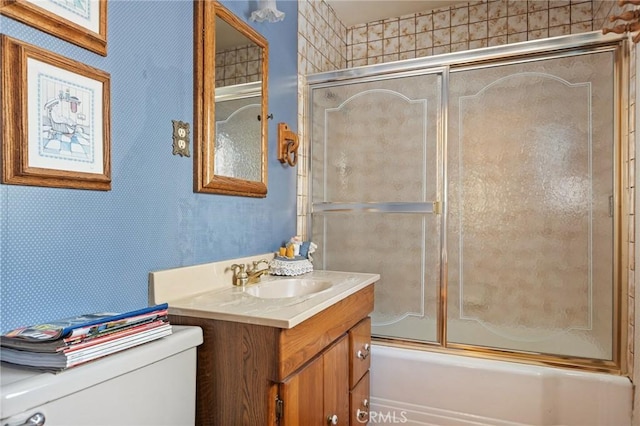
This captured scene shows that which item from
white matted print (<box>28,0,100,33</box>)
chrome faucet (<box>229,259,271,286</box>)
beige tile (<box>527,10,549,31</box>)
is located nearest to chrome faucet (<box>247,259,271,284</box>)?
chrome faucet (<box>229,259,271,286</box>)

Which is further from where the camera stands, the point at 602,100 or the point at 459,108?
the point at 459,108

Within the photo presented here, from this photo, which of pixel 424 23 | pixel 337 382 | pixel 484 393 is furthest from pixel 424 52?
pixel 337 382

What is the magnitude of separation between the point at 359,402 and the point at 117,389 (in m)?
1.20

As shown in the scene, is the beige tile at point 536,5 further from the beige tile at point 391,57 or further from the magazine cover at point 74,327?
the magazine cover at point 74,327

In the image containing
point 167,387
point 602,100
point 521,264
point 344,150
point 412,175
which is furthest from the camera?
point 344,150

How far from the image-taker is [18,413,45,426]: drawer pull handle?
697 millimetres

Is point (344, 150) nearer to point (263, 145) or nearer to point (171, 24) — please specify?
point (263, 145)

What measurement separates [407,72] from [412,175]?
59 centimetres

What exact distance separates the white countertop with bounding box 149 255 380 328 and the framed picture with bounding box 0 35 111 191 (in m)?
0.40

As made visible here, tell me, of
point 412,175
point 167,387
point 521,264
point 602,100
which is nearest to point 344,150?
point 412,175

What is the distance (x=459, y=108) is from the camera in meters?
2.10

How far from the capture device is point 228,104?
63.4 inches

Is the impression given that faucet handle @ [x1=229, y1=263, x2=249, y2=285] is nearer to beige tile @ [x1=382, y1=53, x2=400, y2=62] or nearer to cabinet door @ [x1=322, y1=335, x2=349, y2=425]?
cabinet door @ [x1=322, y1=335, x2=349, y2=425]
